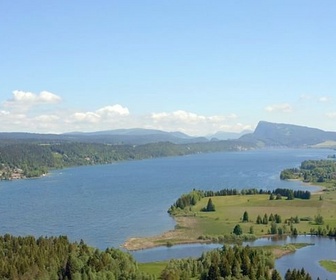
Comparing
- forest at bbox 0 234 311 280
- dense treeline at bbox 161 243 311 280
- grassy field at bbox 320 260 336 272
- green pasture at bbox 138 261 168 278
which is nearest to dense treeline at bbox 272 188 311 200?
grassy field at bbox 320 260 336 272

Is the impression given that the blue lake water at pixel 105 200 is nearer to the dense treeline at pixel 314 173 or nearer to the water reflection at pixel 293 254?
the dense treeline at pixel 314 173

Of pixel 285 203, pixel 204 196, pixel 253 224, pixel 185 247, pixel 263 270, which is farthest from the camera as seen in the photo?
pixel 204 196

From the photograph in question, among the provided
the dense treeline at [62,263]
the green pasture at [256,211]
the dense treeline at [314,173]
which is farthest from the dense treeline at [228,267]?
the dense treeline at [314,173]

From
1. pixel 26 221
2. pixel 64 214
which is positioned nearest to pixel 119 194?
pixel 64 214

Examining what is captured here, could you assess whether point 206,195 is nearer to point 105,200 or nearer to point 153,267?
point 105,200

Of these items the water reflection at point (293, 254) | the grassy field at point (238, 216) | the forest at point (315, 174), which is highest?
the forest at point (315, 174)

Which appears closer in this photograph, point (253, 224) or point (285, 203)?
point (253, 224)

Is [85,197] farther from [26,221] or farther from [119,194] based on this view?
[26,221]
